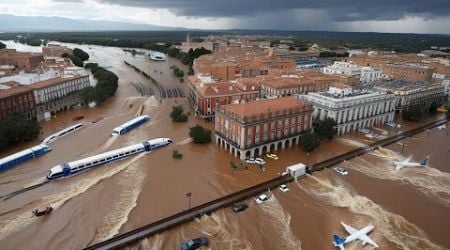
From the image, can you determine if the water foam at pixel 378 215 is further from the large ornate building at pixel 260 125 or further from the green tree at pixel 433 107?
the green tree at pixel 433 107

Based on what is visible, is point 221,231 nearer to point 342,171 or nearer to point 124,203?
point 124,203

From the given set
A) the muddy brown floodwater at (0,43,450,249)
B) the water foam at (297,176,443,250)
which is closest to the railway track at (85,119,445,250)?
the muddy brown floodwater at (0,43,450,249)

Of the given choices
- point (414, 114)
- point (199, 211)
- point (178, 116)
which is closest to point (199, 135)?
point (178, 116)

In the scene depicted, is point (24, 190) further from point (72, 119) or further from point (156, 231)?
point (72, 119)

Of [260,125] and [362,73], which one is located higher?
[362,73]

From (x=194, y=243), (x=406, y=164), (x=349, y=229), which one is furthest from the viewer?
(x=406, y=164)

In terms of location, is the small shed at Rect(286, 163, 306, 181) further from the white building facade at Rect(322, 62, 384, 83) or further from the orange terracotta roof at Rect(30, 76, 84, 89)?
the white building facade at Rect(322, 62, 384, 83)
